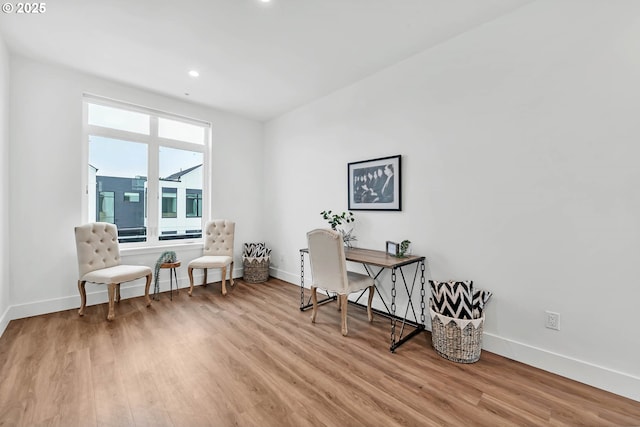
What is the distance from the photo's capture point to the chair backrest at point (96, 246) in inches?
119

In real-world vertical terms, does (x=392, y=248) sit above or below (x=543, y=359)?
above

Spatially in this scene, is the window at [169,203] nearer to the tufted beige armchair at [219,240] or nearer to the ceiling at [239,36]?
the tufted beige armchair at [219,240]

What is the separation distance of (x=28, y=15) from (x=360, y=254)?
144 inches

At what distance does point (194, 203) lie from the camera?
436cm

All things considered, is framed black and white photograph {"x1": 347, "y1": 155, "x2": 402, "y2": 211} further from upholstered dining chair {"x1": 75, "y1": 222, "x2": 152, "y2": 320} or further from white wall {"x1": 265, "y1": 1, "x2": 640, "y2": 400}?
upholstered dining chair {"x1": 75, "y1": 222, "x2": 152, "y2": 320}

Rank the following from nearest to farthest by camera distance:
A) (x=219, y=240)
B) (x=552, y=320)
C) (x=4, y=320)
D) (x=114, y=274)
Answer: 1. (x=552, y=320)
2. (x=4, y=320)
3. (x=114, y=274)
4. (x=219, y=240)

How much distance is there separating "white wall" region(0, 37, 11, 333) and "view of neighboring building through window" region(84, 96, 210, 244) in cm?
69

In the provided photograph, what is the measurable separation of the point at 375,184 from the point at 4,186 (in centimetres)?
388

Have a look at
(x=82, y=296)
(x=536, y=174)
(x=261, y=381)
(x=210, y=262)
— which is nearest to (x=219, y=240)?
(x=210, y=262)

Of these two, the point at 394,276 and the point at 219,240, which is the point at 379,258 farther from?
the point at 219,240

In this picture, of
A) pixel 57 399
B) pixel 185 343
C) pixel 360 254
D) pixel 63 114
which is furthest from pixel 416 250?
pixel 63 114

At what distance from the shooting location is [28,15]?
7.48 feet

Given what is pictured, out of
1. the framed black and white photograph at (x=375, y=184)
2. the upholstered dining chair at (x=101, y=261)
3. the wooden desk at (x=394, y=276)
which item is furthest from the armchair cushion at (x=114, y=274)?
the framed black and white photograph at (x=375, y=184)

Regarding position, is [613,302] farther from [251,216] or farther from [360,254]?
[251,216]
